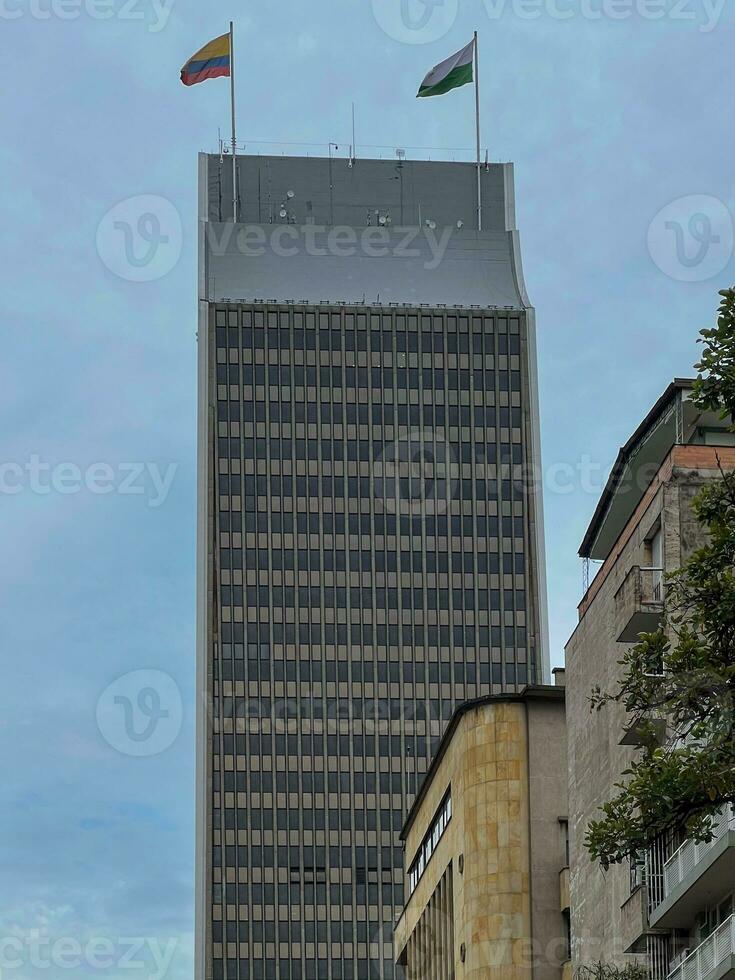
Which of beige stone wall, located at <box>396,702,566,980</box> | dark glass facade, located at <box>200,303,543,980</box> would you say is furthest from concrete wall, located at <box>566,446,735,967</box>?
dark glass facade, located at <box>200,303,543,980</box>

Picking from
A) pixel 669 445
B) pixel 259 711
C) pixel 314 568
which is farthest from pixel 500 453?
pixel 669 445

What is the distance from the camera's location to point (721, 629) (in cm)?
2870

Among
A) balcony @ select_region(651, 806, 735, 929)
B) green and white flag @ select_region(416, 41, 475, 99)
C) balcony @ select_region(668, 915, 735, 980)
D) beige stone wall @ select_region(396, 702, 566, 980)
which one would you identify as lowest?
balcony @ select_region(668, 915, 735, 980)

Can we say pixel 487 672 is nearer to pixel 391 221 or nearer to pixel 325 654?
pixel 325 654

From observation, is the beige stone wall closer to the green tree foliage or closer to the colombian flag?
the green tree foliage

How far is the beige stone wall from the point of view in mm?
70625

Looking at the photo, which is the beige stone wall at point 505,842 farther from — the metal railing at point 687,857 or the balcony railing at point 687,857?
the balcony railing at point 687,857

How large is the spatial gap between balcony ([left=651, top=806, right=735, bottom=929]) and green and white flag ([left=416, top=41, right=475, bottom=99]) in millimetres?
100011

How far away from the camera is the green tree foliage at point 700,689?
2784 cm

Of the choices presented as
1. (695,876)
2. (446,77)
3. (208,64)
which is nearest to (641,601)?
(695,876)

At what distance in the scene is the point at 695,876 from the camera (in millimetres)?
46969

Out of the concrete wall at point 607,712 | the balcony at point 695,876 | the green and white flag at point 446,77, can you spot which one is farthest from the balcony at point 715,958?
the green and white flag at point 446,77

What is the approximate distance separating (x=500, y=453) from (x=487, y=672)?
19.7 m

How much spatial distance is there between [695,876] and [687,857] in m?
1.00
